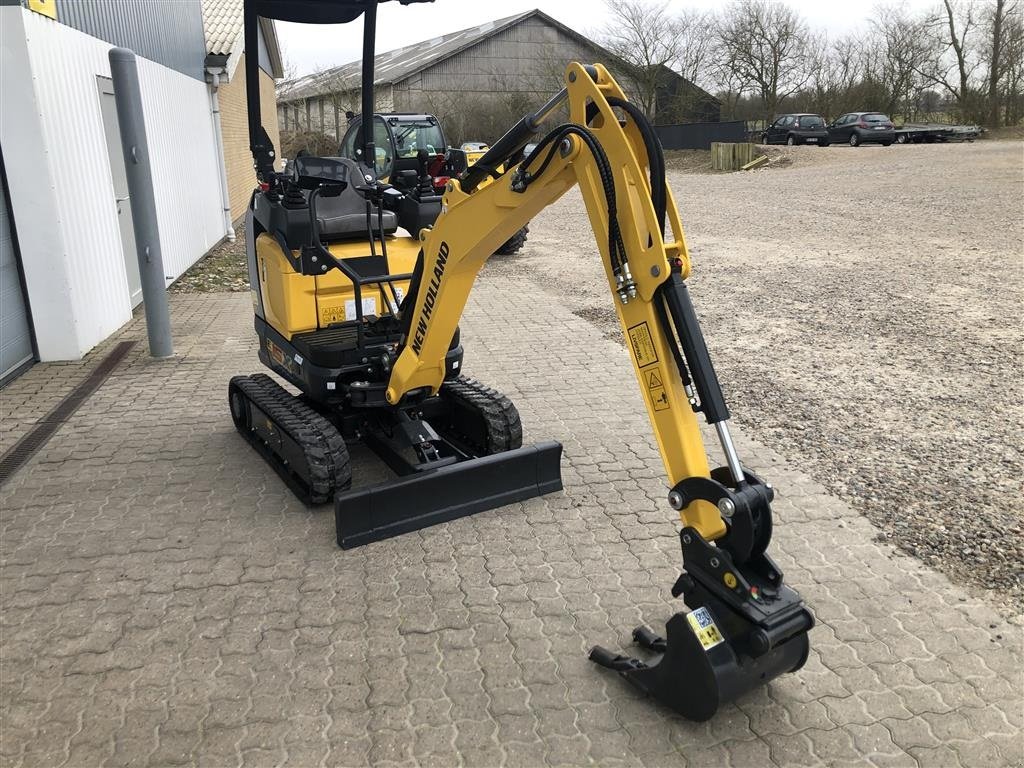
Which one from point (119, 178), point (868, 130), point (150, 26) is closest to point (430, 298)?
point (119, 178)

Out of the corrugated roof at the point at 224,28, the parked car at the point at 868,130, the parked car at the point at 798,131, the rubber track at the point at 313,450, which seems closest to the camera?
the rubber track at the point at 313,450

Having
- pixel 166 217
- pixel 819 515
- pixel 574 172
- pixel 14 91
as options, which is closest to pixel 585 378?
pixel 819 515

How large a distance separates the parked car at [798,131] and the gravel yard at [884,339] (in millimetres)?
16454

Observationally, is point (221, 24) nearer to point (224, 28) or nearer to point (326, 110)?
point (224, 28)

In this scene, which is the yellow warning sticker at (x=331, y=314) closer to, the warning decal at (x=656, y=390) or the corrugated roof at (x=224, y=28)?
the warning decal at (x=656, y=390)

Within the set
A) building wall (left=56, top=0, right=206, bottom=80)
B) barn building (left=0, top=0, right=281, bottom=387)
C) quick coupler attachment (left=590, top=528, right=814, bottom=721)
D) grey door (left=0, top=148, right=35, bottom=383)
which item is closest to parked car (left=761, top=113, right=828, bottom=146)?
building wall (left=56, top=0, right=206, bottom=80)

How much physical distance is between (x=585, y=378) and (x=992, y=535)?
3446 millimetres

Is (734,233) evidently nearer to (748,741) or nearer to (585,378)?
(585,378)

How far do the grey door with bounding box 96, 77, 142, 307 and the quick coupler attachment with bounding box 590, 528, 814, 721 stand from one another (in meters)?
7.76

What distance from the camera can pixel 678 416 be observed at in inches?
118

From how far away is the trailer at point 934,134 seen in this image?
109 ft

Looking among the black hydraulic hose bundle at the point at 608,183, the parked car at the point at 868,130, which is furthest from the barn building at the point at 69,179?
the parked car at the point at 868,130

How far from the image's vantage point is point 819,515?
4621mm

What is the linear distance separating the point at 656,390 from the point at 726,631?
0.86 metres
